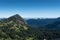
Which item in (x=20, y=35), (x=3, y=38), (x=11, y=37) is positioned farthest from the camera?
(x=20, y=35)

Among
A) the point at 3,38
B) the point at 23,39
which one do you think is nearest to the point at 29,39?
the point at 23,39

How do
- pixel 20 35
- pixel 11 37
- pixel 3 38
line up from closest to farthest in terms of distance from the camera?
pixel 3 38
pixel 11 37
pixel 20 35

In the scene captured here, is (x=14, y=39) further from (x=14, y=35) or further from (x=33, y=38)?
(x=33, y=38)

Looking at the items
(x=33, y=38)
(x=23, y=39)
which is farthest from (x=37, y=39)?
(x=23, y=39)

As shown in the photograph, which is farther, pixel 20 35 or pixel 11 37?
pixel 20 35

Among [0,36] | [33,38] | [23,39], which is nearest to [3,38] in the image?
[0,36]

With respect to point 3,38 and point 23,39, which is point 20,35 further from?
point 3,38

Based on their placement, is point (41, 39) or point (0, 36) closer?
point (0, 36)

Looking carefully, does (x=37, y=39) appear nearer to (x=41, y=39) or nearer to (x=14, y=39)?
(x=41, y=39)
